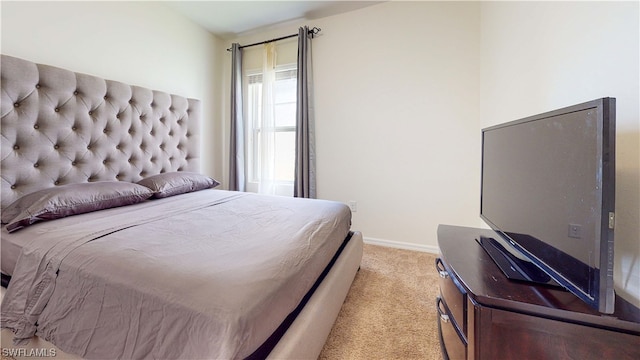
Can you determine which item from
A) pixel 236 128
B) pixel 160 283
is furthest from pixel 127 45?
pixel 160 283

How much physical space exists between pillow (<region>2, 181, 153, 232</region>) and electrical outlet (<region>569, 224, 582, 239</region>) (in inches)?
88.5

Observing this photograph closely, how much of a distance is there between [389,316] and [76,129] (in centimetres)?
247

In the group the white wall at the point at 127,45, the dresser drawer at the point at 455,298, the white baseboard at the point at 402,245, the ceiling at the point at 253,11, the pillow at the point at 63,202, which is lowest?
the white baseboard at the point at 402,245

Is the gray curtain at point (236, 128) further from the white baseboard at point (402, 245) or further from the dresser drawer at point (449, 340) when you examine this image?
the dresser drawer at point (449, 340)

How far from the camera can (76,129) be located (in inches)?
66.7

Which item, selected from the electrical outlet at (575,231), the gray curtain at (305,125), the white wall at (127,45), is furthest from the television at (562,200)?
the white wall at (127,45)

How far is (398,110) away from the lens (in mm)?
2387

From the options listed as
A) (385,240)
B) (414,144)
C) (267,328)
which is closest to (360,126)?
(414,144)

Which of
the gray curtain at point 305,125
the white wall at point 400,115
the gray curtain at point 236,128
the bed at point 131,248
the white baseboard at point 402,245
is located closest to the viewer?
the bed at point 131,248

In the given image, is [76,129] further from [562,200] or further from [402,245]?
[402,245]

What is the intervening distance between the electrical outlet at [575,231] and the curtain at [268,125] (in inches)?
99.6

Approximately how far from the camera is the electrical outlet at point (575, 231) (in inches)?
26.3

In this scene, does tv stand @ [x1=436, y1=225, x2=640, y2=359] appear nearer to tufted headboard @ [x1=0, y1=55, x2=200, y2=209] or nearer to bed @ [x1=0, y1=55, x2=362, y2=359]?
bed @ [x1=0, y1=55, x2=362, y2=359]

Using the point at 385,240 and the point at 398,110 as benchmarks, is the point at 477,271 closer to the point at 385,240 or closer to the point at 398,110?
the point at 385,240
